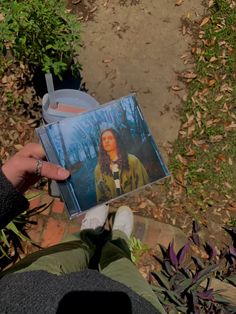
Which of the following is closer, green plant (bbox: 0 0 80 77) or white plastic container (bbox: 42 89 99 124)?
green plant (bbox: 0 0 80 77)

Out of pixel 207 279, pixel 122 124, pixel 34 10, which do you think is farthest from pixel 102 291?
pixel 34 10

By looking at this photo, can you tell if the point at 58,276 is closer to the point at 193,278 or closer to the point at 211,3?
the point at 193,278

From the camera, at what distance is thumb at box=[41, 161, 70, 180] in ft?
8.02

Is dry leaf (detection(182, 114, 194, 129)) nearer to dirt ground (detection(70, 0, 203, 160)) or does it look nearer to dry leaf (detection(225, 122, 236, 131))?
dirt ground (detection(70, 0, 203, 160))

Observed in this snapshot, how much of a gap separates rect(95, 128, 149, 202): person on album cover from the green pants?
0.41 meters

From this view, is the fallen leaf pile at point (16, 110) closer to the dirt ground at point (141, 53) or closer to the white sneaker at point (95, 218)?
the dirt ground at point (141, 53)

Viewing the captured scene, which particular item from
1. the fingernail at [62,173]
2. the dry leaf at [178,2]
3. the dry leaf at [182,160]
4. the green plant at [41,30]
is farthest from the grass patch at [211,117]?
the fingernail at [62,173]

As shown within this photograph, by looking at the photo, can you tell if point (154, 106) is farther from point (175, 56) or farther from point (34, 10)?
point (34, 10)

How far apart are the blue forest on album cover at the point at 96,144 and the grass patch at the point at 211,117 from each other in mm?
1137

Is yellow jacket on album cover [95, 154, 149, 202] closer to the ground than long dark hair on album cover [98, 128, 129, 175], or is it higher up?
closer to the ground

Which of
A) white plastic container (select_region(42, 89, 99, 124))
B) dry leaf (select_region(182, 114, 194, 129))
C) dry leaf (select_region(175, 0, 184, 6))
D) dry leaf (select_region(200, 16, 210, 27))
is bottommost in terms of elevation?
dry leaf (select_region(182, 114, 194, 129))

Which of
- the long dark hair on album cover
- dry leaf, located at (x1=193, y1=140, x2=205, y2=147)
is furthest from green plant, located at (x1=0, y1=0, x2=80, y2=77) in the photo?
dry leaf, located at (x1=193, y1=140, x2=205, y2=147)

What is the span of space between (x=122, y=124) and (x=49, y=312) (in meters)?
1.30

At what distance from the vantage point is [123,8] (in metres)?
4.43
